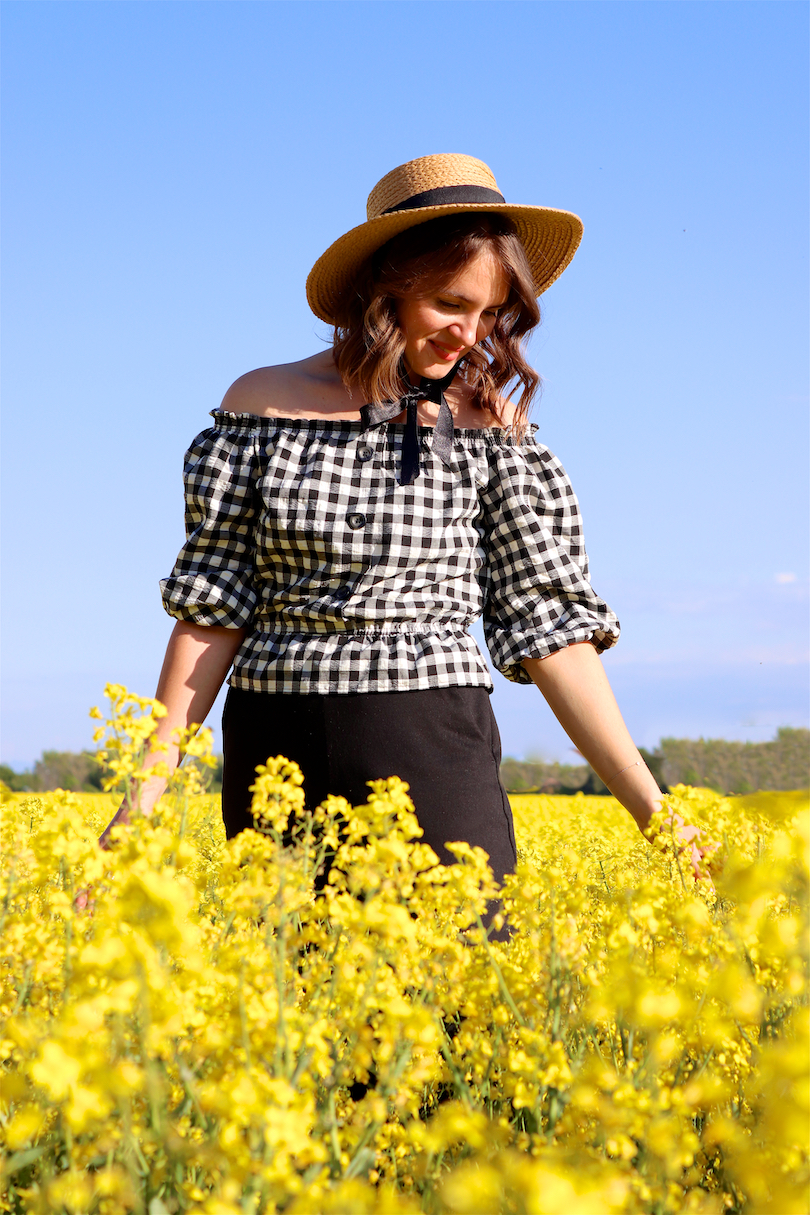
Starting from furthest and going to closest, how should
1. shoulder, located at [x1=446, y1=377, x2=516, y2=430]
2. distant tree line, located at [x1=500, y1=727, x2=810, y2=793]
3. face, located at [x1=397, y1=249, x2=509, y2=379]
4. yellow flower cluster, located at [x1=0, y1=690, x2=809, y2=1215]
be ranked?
distant tree line, located at [x1=500, y1=727, x2=810, y2=793] → shoulder, located at [x1=446, y1=377, x2=516, y2=430] → face, located at [x1=397, y1=249, x2=509, y2=379] → yellow flower cluster, located at [x1=0, y1=690, x2=809, y2=1215]

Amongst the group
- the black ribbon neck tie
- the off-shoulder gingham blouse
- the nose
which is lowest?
the off-shoulder gingham blouse

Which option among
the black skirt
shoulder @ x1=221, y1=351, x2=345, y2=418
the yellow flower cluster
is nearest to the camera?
the yellow flower cluster

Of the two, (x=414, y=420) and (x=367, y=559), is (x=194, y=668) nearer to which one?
(x=367, y=559)

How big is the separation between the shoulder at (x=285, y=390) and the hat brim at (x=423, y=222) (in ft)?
0.71

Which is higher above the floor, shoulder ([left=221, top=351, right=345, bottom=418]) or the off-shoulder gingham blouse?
shoulder ([left=221, top=351, right=345, bottom=418])

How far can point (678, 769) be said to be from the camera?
13.9 metres

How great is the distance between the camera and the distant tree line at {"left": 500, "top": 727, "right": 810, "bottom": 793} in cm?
1333

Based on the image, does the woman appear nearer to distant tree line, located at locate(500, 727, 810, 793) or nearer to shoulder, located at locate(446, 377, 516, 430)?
shoulder, located at locate(446, 377, 516, 430)

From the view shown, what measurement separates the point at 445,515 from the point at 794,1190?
1.56 m

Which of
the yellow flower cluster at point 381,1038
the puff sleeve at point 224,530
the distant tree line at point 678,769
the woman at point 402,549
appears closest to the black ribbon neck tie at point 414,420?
the woman at point 402,549

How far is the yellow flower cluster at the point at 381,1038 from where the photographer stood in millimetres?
884

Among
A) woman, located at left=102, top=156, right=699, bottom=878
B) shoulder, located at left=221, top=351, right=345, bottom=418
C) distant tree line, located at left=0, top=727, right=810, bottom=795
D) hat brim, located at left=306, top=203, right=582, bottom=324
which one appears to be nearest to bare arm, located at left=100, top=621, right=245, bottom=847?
woman, located at left=102, top=156, right=699, bottom=878

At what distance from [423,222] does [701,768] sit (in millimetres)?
12833

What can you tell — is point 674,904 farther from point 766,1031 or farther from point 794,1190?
Result: point 794,1190
